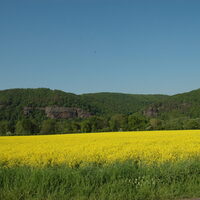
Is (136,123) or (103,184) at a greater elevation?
(103,184)

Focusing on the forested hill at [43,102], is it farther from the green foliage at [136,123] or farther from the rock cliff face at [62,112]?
the green foliage at [136,123]

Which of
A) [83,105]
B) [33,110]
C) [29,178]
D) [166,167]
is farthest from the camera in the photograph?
[83,105]

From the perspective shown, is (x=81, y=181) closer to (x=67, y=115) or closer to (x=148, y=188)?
(x=148, y=188)

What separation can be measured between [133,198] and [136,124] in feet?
204

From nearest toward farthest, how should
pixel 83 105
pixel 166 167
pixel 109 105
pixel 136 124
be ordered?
pixel 166 167
pixel 136 124
pixel 83 105
pixel 109 105

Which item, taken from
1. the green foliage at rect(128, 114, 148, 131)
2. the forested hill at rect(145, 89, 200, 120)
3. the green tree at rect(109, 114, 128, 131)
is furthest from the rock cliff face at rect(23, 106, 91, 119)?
the green foliage at rect(128, 114, 148, 131)

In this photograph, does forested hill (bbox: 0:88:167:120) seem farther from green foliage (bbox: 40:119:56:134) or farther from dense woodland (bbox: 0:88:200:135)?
green foliage (bbox: 40:119:56:134)

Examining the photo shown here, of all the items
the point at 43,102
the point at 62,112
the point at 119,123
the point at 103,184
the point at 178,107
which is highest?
the point at 43,102

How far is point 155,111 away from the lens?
426ft

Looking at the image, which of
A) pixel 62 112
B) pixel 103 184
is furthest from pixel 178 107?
pixel 103 184

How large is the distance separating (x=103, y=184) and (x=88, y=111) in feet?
408

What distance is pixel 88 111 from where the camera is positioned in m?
131

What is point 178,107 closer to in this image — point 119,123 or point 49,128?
point 119,123

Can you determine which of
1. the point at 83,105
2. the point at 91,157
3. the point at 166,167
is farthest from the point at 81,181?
the point at 83,105
